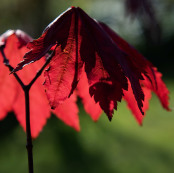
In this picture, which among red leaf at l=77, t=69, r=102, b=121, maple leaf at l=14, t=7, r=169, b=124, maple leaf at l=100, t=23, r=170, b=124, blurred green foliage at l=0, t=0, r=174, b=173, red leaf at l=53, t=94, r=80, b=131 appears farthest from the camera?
blurred green foliage at l=0, t=0, r=174, b=173

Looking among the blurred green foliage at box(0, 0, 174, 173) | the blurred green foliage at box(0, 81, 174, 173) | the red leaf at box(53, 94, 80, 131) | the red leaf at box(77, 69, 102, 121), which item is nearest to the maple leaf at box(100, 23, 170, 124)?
the red leaf at box(77, 69, 102, 121)

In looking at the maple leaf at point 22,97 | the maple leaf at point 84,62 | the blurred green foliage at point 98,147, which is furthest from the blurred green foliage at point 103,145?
the maple leaf at point 84,62

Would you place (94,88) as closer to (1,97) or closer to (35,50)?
(35,50)

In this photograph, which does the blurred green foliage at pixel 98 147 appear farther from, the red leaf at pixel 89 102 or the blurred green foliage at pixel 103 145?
the red leaf at pixel 89 102

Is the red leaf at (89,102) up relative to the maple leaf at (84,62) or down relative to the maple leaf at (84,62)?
down

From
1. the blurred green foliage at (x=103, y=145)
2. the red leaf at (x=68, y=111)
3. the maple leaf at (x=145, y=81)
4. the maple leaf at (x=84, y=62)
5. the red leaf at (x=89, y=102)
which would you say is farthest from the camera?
the blurred green foliage at (x=103, y=145)

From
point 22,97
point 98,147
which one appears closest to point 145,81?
point 22,97

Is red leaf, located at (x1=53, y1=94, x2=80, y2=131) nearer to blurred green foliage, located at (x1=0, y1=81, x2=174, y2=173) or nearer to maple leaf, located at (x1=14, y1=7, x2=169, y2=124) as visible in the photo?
maple leaf, located at (x1=14, y1=7, x2=169, y2=124)

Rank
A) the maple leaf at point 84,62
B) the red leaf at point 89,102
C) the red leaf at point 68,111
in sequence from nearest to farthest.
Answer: the maple leaf at point 84,62
the red leaf at point 89,102
the red leaf at point 68,111
